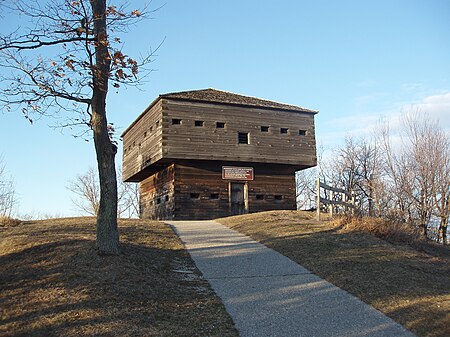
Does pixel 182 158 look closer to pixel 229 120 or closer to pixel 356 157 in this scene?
pixel 229 120

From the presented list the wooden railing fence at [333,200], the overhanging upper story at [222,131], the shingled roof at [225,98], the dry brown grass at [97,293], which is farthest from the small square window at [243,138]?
the dry brown grass at [97,293]

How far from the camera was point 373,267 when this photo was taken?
1034 cm

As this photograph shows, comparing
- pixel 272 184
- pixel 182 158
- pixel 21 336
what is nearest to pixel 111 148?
pixel 21 336

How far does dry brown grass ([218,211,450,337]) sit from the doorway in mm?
8073

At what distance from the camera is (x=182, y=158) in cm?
2305

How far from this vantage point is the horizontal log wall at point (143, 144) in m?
23.8

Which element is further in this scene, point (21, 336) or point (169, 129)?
point (169, 129)

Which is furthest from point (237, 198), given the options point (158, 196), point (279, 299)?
point (279, 299)

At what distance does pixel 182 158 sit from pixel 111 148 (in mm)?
12858

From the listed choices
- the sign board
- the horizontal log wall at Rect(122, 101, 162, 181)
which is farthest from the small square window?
the horizontal log wall at Rect(122, 101, 162, 181)

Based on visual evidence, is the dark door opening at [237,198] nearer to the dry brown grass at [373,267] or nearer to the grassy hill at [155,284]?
the dry brown grass at [373,267]

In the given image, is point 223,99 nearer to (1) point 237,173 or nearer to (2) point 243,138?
(2) point 243,138

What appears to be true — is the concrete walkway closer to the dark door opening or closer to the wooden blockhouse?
the wooden blockhouse

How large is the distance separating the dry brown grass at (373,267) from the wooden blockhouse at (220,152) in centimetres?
760
